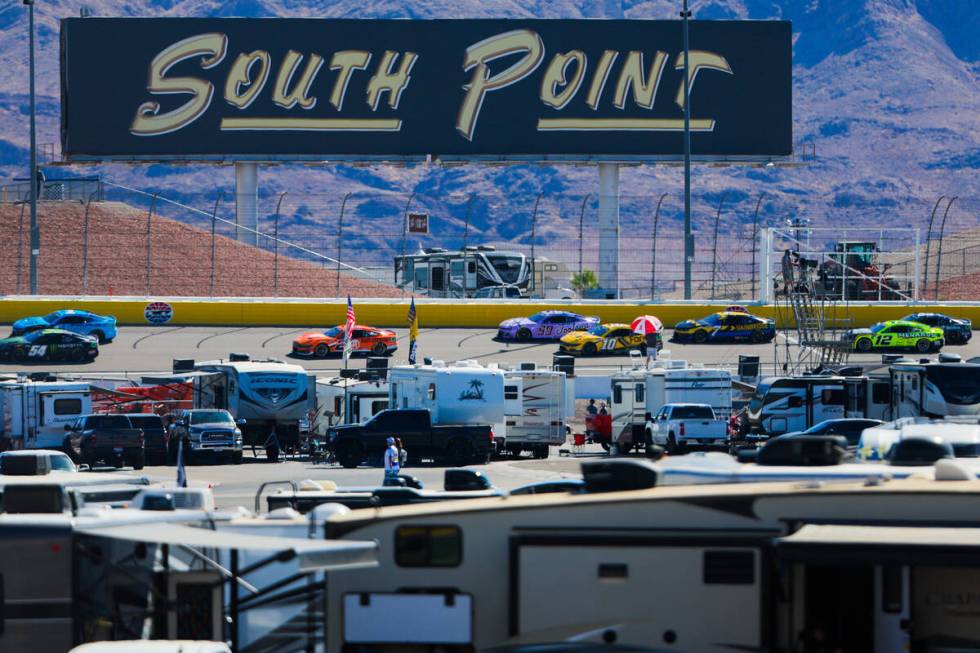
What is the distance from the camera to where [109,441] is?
29125 millimetres

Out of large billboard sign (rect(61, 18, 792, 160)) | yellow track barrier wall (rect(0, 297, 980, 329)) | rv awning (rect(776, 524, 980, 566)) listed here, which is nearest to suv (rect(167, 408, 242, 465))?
yellow track barrier wall (rect(0, 297, 980, 329))

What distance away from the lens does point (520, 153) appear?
214 ft

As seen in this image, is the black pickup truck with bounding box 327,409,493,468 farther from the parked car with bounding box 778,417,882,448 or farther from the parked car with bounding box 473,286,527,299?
the parked car with bounding box 473,286,527,299

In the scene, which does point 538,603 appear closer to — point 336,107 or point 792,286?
point 792,286

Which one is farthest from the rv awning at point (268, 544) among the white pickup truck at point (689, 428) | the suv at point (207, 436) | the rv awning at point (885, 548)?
the white pickup truck at point (689, 428)

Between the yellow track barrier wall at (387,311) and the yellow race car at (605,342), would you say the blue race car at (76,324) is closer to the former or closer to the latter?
the yellow track barrier wall at (387,311)

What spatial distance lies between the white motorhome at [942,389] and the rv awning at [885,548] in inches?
897

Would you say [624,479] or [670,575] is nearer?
[670,575]

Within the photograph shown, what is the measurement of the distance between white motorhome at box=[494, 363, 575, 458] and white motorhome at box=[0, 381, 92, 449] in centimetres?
860

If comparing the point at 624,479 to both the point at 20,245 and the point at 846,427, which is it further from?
the point at 20,245

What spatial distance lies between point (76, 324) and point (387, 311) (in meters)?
11.1

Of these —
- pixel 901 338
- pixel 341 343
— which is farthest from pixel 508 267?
pixel 901 338

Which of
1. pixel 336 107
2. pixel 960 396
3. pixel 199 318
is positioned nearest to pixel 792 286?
pixel 960 396

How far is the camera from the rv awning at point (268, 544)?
29.0 ft
